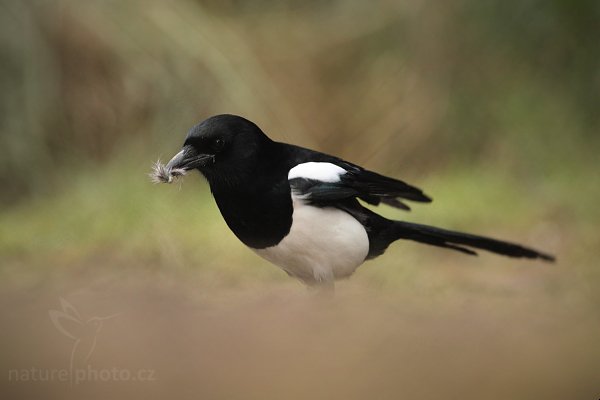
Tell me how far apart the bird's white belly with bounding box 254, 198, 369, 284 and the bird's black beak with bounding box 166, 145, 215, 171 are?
0.47ft

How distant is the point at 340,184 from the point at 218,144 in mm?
163

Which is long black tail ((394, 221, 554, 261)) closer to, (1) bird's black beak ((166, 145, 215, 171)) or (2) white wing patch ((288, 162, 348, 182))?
(2) white wing patch ((288, 162, 348, 182))

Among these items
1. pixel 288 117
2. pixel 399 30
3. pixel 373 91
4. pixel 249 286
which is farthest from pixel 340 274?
pixel 399 30

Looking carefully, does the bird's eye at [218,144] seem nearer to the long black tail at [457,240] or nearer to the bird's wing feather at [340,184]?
the bird's wing feather at [340,184]

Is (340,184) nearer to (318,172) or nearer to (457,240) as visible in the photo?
(318,172)

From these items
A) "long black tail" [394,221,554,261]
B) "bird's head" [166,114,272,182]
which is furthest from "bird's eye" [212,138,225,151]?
"long black tail" [394,221,554,261]

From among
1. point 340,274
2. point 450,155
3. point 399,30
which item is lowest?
point 340,274

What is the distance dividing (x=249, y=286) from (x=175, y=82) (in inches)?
20.0

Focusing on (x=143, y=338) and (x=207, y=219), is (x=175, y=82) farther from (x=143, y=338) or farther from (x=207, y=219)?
(x=143, y=338)

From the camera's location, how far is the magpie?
0.74 metres

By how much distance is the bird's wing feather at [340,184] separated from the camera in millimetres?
801

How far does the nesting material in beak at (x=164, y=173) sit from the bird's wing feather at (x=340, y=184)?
18 cm

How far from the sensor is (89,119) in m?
1.17

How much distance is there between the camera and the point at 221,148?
28.5 inches
